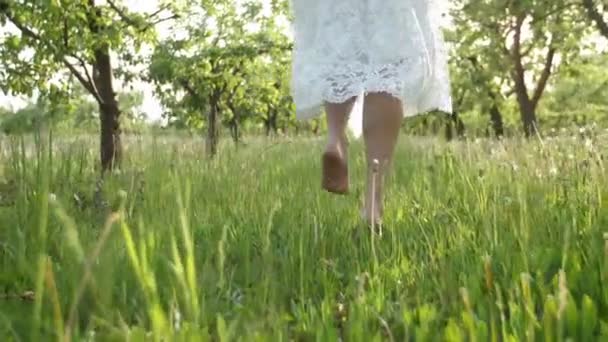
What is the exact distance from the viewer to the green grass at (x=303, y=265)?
1041 millimetres

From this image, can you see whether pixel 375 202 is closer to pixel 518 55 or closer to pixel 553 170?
pixel 553 170

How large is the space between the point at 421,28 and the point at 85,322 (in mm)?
2056

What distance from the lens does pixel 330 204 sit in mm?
3367

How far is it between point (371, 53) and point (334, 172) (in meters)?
0.50

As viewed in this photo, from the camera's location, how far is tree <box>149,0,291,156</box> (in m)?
12.6

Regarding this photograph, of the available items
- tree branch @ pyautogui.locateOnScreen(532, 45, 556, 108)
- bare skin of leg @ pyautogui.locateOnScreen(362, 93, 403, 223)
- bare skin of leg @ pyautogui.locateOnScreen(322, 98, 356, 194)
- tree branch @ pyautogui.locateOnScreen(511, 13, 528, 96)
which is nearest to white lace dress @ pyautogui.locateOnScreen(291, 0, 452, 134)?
bare skin of leg @ pyautogui.locateOnScreen(362, 93, 403, 223)

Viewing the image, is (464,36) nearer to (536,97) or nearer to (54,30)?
(536,97)

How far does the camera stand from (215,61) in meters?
15.1

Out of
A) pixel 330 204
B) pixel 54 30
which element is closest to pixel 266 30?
pixel 54 30

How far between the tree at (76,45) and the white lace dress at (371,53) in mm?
4463

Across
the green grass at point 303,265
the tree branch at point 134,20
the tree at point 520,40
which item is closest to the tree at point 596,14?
the tree at point 520,40

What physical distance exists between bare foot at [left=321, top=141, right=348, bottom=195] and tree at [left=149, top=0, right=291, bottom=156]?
4.65 metres

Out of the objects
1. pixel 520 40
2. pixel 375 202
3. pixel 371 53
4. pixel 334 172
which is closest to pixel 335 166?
pixel 334 172

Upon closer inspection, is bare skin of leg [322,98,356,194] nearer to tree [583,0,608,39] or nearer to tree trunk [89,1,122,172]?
tree trunk [89,1,122,172]
